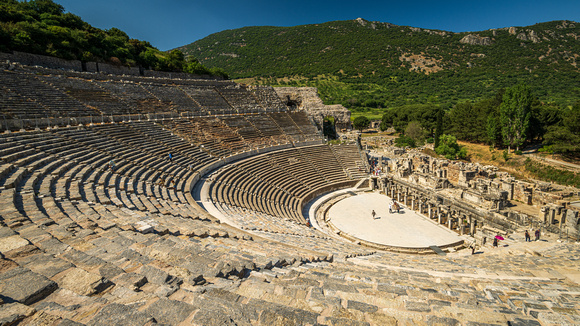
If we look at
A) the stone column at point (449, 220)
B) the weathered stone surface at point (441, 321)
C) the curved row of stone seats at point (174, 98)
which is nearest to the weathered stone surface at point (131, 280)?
the weathered stone surface at point (441, 321)

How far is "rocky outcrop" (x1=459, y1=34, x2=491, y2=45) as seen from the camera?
113m

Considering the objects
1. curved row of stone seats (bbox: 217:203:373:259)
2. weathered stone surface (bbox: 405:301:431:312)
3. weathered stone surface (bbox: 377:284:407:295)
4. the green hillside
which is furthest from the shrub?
weathered stone surface (bbox: 405:301:431:312)

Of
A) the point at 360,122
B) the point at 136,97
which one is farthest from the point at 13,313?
the point at 360,122

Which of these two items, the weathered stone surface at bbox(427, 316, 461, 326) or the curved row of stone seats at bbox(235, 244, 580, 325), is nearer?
the weathered stone surface at bbox(427, 316, 461, 326)

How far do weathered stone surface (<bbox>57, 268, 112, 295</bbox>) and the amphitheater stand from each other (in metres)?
0.02

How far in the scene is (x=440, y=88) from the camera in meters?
88.7

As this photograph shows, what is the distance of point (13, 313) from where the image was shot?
2.57 m

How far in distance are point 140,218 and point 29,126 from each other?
13880 millimetres

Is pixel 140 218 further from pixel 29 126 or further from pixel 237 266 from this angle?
pixel 29 126

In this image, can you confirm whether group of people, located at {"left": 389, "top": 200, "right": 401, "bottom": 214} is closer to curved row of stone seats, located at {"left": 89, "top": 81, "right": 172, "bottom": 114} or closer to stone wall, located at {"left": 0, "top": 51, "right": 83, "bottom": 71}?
curved row of stone seats, located at {"left": 89, "top": 81, "right": 172, "bottom": 114}

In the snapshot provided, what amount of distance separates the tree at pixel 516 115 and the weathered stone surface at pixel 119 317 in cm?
3947

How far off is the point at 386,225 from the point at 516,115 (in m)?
25.7

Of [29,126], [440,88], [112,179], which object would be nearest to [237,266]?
[112,179]

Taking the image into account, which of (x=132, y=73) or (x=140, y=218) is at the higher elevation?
(x=132, y=73)
